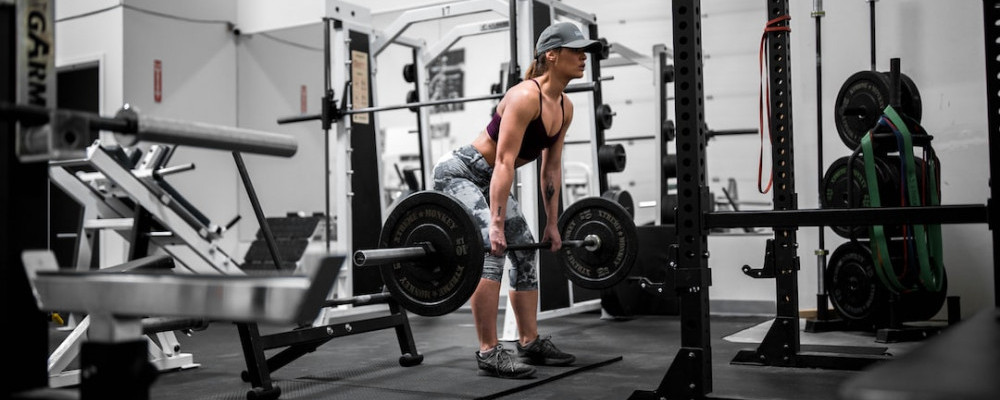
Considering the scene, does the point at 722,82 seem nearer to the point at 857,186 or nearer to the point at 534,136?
the point at 857,186

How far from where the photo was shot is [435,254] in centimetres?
254

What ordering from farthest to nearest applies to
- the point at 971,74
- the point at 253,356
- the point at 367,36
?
the point at 367,36, the point at 971,74, the point at 253,356

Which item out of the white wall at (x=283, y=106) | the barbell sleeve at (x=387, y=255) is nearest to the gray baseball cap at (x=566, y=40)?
the barbell sleeve at (x=387, y=255)

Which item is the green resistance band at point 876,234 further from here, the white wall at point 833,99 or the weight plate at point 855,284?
the white wall at point 833,99

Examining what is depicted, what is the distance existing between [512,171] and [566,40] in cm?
52

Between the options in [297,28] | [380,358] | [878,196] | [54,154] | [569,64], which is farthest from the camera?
[297,28]

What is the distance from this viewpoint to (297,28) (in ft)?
26.3

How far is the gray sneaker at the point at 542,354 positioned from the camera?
335 centimetres

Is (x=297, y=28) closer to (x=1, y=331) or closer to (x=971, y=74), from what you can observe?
(x=971, y=74)

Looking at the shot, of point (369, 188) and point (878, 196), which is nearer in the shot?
point (878, 196)

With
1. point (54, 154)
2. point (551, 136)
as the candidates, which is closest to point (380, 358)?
point (551, 136)

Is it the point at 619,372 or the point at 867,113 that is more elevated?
the point at 867,113

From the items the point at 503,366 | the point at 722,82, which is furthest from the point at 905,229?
the point at 722,82

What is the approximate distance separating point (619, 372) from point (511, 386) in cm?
51
